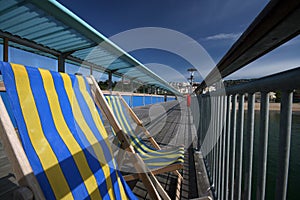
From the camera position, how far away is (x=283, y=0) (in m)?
0.27

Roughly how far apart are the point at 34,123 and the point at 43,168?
222 mm

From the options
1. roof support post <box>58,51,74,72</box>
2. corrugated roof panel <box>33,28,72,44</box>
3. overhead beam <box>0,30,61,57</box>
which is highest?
corrugated roof panel <box>33,28,72,44</box>

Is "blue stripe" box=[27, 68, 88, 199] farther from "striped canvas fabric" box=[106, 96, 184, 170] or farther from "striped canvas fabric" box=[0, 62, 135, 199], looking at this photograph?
"striped canvas fabric" box=[106, 96, 184, 170]

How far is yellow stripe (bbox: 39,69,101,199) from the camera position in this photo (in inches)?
32.2

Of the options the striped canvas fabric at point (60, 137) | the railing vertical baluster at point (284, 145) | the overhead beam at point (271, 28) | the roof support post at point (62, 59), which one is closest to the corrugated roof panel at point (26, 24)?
the roof support post at point (62, 59)

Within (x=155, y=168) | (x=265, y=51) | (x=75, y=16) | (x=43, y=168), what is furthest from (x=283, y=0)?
(x=75, y=16)

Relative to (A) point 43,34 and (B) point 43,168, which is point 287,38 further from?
(A) point 43,34

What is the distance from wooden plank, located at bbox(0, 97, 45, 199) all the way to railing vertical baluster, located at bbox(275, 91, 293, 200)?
72 cm

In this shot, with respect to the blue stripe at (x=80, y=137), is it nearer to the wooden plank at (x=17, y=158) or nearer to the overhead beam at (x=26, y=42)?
the wooden plank at (x=17, y=158)

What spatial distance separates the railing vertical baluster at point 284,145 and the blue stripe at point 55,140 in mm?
769

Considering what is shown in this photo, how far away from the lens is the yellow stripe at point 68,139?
818mm

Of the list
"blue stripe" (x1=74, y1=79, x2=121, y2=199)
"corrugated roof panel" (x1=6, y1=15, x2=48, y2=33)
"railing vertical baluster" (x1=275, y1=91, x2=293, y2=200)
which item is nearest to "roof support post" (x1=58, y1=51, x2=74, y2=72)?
"corrugated roof panel" (x1=6, y1=15, x2=48, y2=33)

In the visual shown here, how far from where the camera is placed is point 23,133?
2.31 feet

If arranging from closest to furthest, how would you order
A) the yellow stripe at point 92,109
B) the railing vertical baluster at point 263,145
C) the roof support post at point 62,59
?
1. the railing vertical baluster at point 263,145
2. the yellow stripe at point 92,109
3. the roof support post at point 62,59
